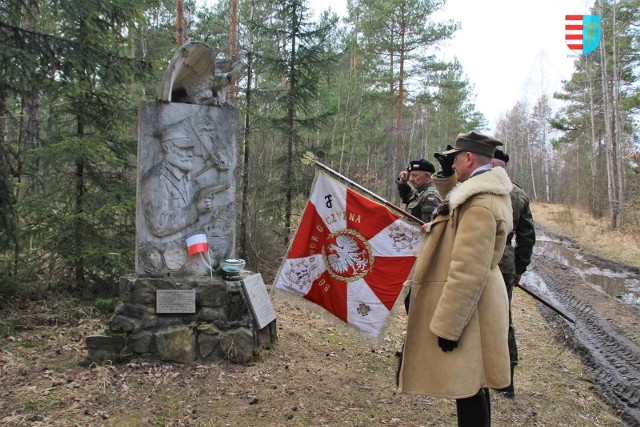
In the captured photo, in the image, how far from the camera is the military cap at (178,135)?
471 cm

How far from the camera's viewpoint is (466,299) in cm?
236

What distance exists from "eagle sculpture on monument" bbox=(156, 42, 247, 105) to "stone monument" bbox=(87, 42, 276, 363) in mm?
11

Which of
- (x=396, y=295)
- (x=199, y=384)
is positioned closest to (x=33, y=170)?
(x=199, y=384)

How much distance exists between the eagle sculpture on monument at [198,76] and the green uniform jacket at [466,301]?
129 inches

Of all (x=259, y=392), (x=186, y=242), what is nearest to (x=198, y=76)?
(x=186, y=242)

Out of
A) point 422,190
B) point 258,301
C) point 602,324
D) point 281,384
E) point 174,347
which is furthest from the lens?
point 602,324

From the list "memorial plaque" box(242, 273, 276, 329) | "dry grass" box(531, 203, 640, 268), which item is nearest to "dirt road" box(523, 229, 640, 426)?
"dry grass" box(531, 203, 640, 268)

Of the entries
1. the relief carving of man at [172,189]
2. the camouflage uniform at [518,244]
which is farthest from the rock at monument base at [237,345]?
the camouflage uniform at [518,244]

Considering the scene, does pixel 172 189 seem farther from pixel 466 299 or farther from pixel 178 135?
pixel 466 299

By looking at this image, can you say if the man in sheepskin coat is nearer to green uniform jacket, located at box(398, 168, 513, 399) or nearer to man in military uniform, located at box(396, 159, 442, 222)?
green uniform jacket, located at box(398, 168, 513, 399)

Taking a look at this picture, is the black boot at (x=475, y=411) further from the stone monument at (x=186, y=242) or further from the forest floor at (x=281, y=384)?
the stone monument at (x=186, y=242)

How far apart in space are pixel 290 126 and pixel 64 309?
18.4 feet

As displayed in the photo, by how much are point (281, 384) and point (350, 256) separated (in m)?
1.38

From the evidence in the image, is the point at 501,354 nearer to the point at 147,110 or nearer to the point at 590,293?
the point at 147,110
